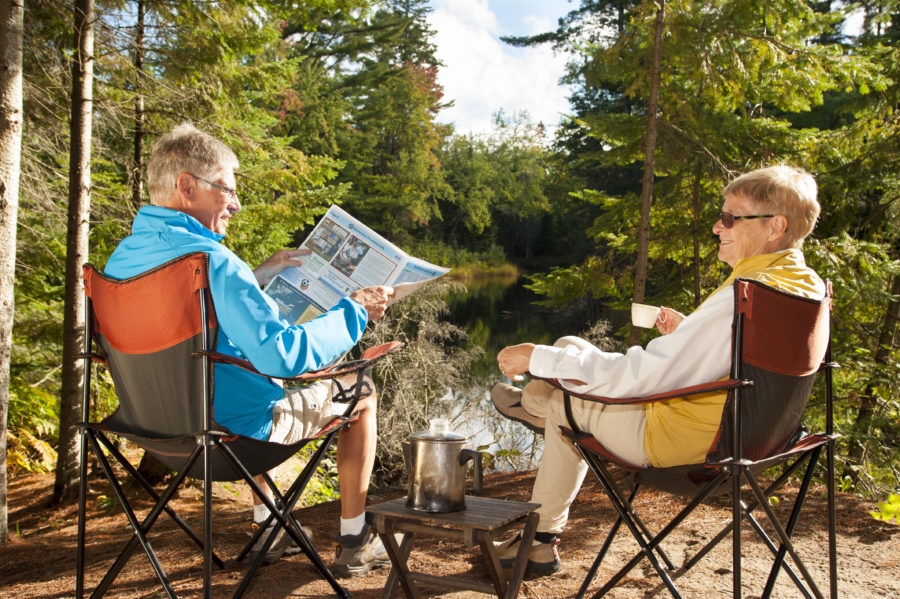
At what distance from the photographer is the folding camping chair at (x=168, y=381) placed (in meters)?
1.76

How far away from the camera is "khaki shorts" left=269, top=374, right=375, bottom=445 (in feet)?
7.11

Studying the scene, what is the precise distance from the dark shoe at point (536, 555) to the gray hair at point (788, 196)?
49.1 inches

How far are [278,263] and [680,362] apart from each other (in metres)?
1.39

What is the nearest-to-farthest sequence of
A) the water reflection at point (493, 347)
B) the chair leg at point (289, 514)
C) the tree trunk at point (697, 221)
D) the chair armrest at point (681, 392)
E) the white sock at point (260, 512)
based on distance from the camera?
the chair armrest at point (681, 392)
the chair leg at point (289, 514)
the white sock at point (260, 512)
the tree trunk at point (697, 221)
the water reflection at point (493, 347)

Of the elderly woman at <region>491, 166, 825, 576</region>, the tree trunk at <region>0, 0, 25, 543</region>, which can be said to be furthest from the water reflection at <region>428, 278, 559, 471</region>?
the tree trunk at <region>0, 0, 25, 543</region>

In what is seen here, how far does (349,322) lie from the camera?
6.71ft

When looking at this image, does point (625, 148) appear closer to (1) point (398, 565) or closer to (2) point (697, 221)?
(2) point (697, 221)

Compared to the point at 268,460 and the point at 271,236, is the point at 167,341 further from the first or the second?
the point at 271,236

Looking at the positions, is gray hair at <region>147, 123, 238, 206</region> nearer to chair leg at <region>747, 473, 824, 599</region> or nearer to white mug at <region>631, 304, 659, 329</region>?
white mug at <region>631, 304, 659, 329</region>

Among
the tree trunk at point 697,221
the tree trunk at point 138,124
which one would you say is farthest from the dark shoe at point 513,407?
the tree trunk at point 697,221

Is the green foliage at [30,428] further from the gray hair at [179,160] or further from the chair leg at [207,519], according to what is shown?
the chair leg at [207,519]

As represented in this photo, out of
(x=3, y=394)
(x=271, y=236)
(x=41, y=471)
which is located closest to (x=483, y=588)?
(x=3, y=394)

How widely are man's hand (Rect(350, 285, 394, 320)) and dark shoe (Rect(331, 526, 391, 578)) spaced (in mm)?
819

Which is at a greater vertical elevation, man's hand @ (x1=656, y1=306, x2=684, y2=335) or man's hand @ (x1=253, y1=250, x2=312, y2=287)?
man's hand @ (x1=253, y1=250, x2=312, y2=287)
